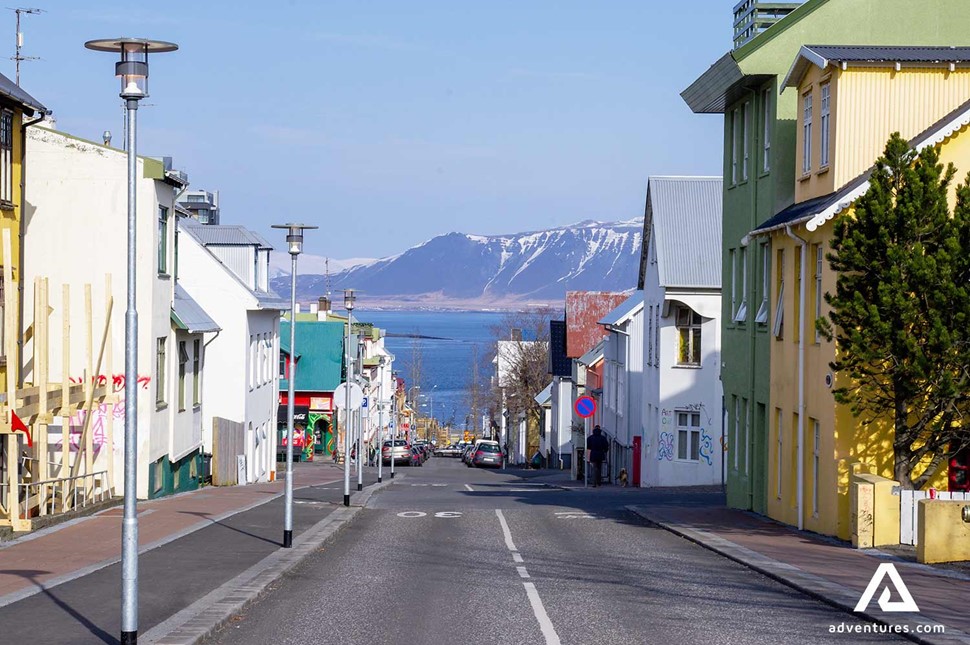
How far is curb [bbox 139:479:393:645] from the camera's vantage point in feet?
36.2

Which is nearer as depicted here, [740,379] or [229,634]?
[229,634]

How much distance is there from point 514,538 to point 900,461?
6395 mm

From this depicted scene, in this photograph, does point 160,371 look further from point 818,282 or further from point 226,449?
point 818,282

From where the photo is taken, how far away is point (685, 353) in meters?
42.8

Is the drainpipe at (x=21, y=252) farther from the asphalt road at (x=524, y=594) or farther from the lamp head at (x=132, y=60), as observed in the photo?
the lamp head at (x=132, y=60)

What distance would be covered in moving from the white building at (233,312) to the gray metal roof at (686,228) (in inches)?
525

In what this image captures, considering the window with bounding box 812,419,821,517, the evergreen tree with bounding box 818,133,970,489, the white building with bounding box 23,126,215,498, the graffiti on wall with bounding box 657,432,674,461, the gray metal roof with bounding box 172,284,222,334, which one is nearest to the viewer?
the evergreen tree with bounding box 818,133,970,489

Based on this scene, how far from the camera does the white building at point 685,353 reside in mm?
41875

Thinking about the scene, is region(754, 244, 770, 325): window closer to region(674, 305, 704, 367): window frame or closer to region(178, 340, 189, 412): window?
region(178, 340, 189, 412): window

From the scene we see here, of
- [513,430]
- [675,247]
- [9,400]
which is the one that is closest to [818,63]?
[9,400]

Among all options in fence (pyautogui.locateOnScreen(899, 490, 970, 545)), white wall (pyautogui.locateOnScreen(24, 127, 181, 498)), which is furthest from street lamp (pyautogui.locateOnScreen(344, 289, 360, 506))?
fence (pyautogui.locateOnScreen(899, 490, 970, 545))

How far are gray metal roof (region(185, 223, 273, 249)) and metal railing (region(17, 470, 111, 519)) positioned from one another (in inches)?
699

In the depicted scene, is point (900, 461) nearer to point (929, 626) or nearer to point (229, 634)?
point (929, 626)
